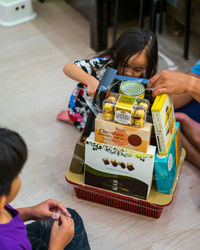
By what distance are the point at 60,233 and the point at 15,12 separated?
2.22m

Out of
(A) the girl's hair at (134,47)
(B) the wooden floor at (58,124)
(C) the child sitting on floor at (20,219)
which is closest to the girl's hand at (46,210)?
(C) the child sitting on floor at (20,219)

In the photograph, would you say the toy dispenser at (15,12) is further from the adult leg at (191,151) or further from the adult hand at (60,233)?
the adult hand at (60,233)

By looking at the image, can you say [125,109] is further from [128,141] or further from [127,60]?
[127,60]

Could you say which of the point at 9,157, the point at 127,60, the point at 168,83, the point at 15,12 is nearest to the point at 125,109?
the point at 168,83

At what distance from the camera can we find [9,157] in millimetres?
864

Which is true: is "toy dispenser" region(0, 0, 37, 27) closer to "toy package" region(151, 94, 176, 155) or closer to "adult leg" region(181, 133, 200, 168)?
"adult leg" region(181, 133, 200, 168)

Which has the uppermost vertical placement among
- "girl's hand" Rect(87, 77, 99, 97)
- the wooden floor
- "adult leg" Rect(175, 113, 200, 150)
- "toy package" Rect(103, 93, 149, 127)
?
"toy package" Rect(103, 93, 149, 127)

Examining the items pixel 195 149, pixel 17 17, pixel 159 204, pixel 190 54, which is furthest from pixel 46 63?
pixel 159 204

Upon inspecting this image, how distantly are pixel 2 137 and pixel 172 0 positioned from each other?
2.20 metres

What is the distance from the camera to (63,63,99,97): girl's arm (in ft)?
4.93

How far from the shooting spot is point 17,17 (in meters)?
2.97

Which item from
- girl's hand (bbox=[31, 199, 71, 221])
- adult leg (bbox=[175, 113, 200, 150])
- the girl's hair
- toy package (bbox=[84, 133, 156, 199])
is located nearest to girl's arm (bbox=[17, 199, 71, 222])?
girl's hand (bbox=[31, 199, 71, 221])

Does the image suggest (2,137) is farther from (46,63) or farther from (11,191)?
(46,63)

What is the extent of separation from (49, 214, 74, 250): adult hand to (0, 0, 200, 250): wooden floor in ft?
1.38
